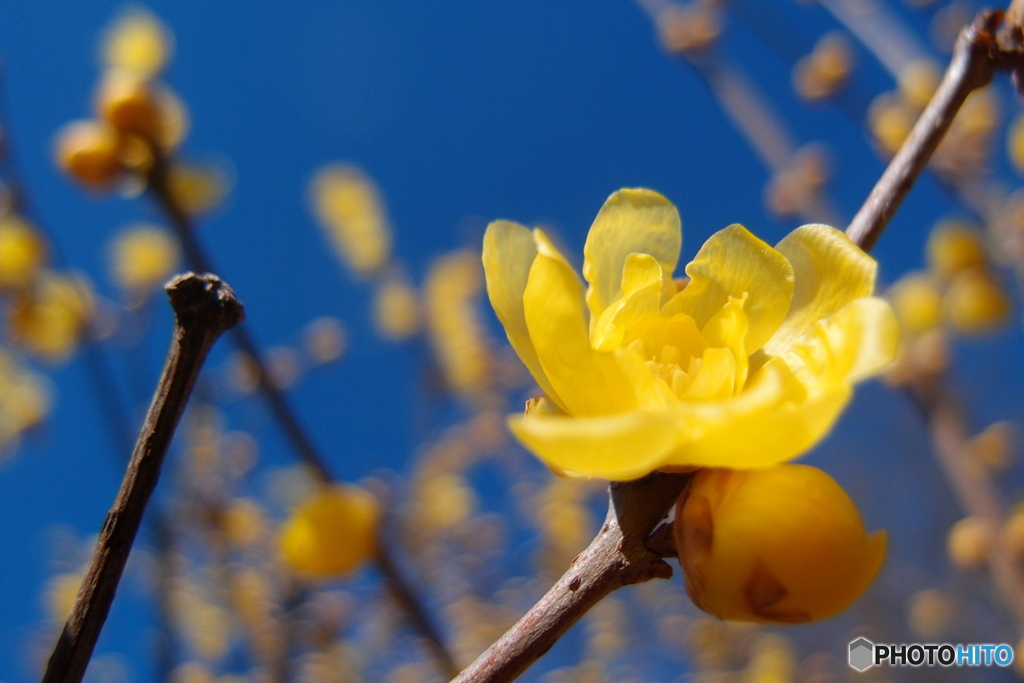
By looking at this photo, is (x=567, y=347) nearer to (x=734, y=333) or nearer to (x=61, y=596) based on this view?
(x=734, y=333)

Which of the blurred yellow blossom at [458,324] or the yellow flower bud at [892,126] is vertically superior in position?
the blurred yellow blossom at [458,324]

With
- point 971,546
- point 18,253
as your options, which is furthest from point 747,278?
point 18,253

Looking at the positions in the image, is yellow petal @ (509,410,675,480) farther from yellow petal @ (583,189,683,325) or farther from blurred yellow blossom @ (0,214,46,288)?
blurred yellow blossom @ (0,214,46,288)

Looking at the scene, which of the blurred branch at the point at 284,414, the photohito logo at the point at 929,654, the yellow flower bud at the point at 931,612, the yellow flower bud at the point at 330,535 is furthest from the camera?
the yellow flower bud at the point at 931,612

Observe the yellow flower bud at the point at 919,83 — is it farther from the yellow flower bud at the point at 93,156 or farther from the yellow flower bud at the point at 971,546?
the yellow flower bud at the point at 93,156

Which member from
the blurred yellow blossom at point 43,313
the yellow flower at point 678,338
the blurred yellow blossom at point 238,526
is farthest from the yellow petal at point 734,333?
the blurred yellow blossom at point 238,526
